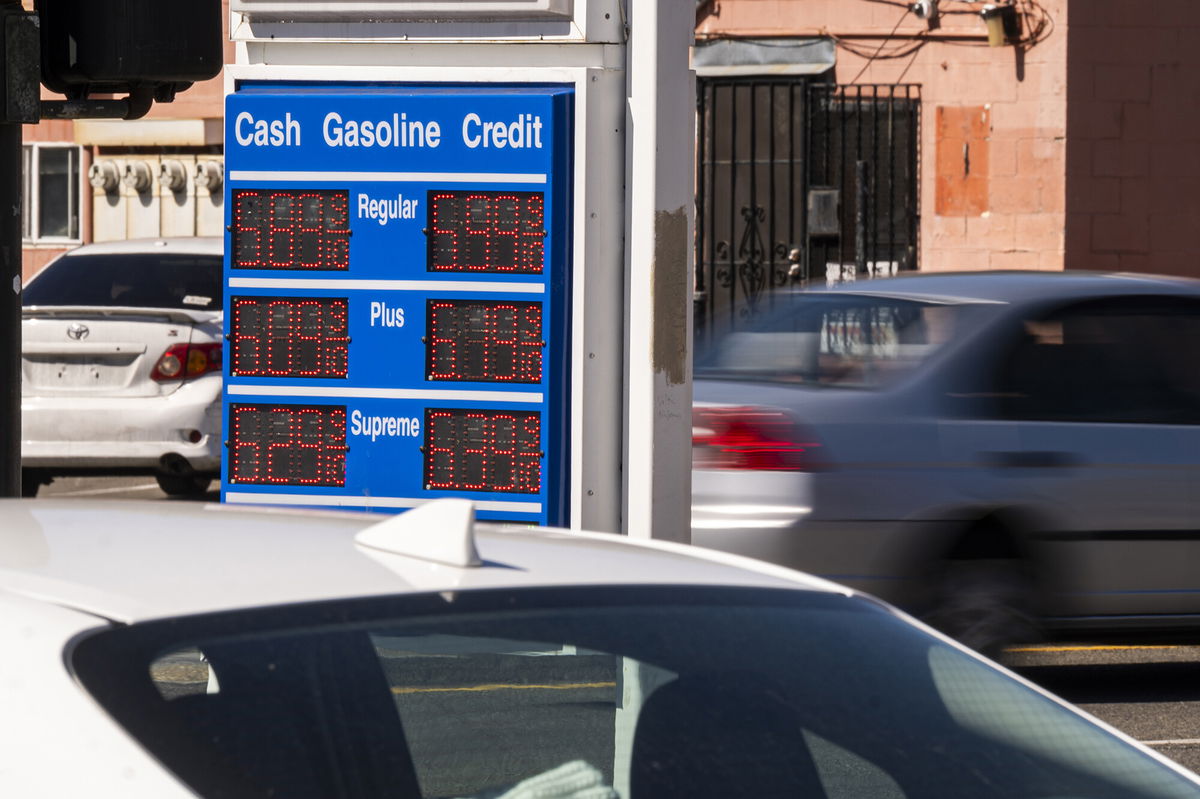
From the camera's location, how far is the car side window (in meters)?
6.80

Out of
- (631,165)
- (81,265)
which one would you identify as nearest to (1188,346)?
(631,165)

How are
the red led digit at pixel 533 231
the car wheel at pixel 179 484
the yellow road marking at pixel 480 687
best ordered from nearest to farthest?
the yellow road marking at pixel 480 687
the red led digit at pixel 533 231
the car wheel at pixel 179 484

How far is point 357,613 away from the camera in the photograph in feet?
6.88

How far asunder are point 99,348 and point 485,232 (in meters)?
5.24

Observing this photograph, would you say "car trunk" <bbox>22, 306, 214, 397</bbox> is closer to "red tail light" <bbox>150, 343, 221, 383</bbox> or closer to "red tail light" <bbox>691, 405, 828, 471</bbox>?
"red tail light" <bbox>150, 343, 221, 383</bbox>

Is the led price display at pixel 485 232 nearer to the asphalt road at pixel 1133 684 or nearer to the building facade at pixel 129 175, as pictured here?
the asphalt road at pixel 1133 684

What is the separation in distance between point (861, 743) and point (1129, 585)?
15.1 feet

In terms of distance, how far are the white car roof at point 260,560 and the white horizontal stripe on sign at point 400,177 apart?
2931mm

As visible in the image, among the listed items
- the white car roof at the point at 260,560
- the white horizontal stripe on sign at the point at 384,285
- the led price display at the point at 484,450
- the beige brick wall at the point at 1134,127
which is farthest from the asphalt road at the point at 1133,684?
the beige brick wall at the point at 1134,127

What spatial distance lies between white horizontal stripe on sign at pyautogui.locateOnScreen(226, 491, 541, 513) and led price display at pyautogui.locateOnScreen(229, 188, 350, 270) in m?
0.73

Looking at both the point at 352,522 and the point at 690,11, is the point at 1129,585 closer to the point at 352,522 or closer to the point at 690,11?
the point at 690,11

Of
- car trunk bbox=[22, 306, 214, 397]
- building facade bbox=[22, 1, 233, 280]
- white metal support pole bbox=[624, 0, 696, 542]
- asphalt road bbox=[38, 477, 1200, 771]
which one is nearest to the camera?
white metal support pole bbox=[624, 0, 696, 542]

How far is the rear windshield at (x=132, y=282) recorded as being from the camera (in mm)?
11320

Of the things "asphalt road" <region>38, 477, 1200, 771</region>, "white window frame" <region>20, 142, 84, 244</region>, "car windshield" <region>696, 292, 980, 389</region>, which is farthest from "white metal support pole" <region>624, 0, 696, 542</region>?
"white window frame" <region>20, 142, 84, 244</region>
